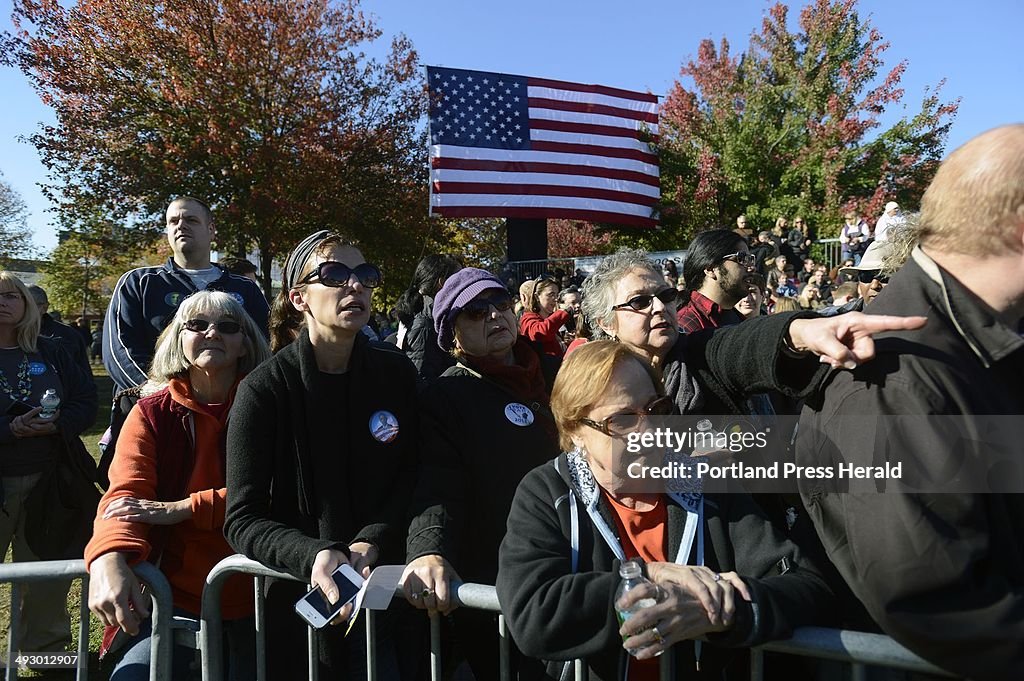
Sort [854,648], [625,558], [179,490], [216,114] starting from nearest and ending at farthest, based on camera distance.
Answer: [854,648]
[625,558]
[179,490]
[216,114]

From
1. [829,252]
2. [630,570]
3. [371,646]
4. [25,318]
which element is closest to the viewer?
[630,570]

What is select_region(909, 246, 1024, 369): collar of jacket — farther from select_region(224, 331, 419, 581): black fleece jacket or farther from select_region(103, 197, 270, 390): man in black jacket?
select_region(103, 197, 270, 390): man in black jacket

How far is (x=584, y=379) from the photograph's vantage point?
2078mm

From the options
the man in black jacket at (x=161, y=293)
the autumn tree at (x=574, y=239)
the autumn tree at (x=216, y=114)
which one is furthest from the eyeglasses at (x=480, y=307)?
the autumn tree at (x=574, y=239)

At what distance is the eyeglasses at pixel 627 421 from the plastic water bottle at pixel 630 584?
394mm

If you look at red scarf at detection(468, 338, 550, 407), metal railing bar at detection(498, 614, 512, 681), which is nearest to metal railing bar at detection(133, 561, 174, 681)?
metal railing bar at detection(498, 614, 512, 681)

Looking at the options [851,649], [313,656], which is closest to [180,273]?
[313,656]

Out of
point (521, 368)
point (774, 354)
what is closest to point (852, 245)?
point (521, 368)

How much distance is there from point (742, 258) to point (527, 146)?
1321cm

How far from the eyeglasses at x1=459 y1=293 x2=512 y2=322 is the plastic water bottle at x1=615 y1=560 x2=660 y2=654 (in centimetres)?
153

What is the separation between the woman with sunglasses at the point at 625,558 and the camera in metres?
1.62

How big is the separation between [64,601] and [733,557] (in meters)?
4.10

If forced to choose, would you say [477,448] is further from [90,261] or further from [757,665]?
[90,261]

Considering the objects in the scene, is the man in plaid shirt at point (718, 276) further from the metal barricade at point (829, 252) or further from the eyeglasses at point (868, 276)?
the metal barricade at point (829, 252)
